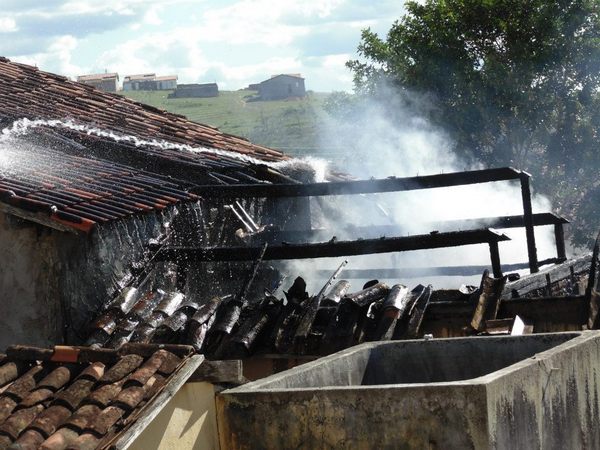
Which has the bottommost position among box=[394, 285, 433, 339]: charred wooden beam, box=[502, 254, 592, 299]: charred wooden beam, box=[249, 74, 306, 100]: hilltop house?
box=[394, 285, 433, 339]: charred wooden beam

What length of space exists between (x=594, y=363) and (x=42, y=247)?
594 centimetres

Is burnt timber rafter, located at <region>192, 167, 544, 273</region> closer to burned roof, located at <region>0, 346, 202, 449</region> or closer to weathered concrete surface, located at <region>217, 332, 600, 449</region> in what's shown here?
weathered concrete surface, located at <region>217, 332, 600, 449</region>

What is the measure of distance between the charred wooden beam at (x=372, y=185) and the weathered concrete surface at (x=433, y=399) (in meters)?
4.79

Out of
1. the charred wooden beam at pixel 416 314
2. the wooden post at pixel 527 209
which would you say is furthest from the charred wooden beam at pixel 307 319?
the wooden post at pixel 527 209

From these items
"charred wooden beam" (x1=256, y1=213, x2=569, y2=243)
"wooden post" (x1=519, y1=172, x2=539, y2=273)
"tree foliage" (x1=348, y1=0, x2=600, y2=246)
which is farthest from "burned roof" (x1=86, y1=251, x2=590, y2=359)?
"tree foliage" (x1=348, y1=0, x2=600, y2=246)

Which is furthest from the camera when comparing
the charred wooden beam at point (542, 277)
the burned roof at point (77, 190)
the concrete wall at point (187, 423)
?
the charred wooden beam at point (542, 277)

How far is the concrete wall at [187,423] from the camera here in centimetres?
678

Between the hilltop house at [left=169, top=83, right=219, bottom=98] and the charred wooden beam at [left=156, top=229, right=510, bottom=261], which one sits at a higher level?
the hilltop house at [left=169, top=83, right=219, bottom=98]

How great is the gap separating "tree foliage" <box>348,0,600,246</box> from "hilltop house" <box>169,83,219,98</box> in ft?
129

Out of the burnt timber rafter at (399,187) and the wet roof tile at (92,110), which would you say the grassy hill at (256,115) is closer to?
the wet roof tile at (92,110)

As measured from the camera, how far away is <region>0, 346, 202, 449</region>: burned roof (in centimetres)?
654

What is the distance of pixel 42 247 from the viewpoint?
11758 mm

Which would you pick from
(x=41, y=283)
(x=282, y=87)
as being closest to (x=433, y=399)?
(x=41, y=283)

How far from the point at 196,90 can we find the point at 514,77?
42113 mm
